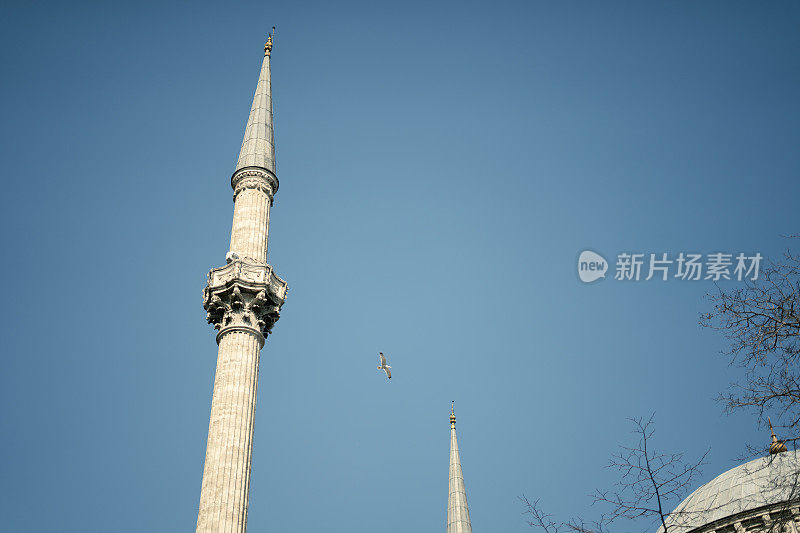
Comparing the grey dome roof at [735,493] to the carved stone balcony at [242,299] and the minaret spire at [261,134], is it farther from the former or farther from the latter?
the minaret spire at [261,134]

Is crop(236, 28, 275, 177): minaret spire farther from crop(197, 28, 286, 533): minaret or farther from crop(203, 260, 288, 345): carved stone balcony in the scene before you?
crop(203, 260, 288, 345): carved stone balcony

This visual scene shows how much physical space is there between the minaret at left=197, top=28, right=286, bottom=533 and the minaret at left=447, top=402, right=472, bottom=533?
18692 mm

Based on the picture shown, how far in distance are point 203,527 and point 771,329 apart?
14821mm

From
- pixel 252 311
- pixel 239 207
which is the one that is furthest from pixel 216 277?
pixel 239 207

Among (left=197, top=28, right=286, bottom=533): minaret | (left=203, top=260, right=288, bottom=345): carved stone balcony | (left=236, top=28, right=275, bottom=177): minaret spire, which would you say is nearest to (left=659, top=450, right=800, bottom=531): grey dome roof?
(left=203, top=260, right=288, bottom=345): carved stone balcony

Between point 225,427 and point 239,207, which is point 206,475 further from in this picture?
point 239,207

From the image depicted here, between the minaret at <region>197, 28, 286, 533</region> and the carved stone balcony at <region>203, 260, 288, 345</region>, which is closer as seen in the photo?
the minaret at <region>197, 28, 286, 533</region>

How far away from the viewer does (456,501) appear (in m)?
42.2

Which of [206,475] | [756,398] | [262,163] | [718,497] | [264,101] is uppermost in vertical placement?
[264,101]

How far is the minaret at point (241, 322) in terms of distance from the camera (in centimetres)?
2227

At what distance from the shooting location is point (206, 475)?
22.8m

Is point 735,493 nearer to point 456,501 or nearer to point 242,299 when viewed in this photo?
point 456,501

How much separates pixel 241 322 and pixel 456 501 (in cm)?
2043

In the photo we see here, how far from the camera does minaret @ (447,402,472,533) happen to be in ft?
134
